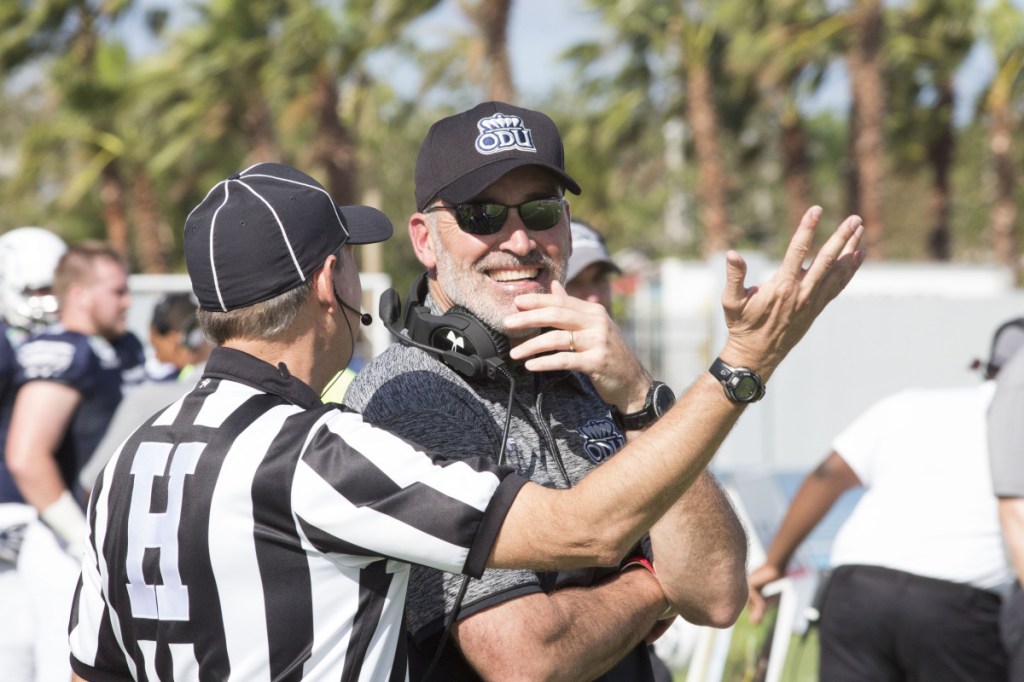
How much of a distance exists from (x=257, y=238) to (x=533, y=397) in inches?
26.8

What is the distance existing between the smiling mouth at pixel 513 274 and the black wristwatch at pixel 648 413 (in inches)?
16.2

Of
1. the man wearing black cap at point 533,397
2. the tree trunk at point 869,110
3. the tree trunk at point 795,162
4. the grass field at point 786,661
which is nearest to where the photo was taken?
the man wearing black cap at point 533,397

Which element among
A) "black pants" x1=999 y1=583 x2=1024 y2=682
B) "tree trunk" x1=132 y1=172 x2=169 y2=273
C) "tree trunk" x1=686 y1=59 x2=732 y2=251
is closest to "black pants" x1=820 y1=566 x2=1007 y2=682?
"black pants" x1=999 y1=583 x2=1024 y2=682

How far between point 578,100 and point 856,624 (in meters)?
21.2

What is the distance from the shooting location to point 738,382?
1888mm

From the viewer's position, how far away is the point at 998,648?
13.3ft

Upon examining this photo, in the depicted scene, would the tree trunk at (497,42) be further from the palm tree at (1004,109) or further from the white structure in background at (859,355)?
the palm tree at (1004,109)

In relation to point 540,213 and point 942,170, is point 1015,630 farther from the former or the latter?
point 942,170

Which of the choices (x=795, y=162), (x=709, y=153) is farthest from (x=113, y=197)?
(x=795, y=162)

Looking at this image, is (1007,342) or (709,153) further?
(709,153)

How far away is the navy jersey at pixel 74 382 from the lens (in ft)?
14.0

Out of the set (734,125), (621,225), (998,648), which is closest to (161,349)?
(998,648)

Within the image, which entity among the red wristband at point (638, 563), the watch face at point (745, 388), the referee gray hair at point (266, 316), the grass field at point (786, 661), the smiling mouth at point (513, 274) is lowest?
the grass field at point (786, 661)

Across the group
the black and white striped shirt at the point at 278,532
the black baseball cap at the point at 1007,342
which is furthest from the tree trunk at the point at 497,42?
the black and white striped shirt at the point at 278,532
